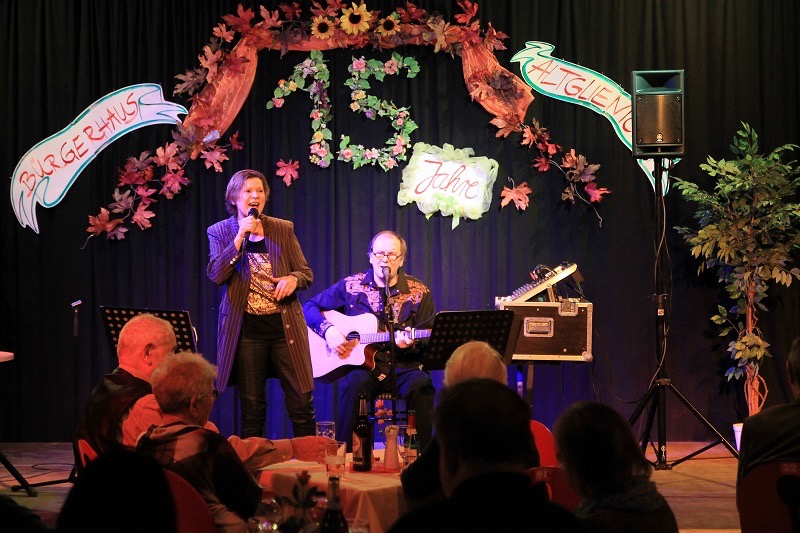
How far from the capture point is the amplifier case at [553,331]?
6234mm

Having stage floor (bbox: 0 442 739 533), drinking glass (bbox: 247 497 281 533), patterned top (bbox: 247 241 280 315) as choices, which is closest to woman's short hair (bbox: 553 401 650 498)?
drinking glass (bbox: 247 497 281 533)

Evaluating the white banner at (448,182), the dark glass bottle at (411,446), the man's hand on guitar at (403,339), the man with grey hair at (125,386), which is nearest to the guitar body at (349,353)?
the man's hand on guitar at (403,339)

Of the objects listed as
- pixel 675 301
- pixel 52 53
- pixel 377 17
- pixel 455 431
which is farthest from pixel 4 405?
pixel 455 431

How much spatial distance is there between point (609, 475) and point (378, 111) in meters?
5.12

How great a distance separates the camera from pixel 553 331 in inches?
246

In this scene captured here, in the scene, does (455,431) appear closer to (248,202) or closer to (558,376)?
(248,202)

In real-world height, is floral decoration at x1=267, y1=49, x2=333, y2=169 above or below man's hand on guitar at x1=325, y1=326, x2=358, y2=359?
above

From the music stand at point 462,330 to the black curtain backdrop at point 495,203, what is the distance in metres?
1.77

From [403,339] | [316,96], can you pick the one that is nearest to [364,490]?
[403,339]

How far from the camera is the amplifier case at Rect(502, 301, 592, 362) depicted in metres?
6.23

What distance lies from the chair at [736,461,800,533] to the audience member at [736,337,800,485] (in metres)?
0.15

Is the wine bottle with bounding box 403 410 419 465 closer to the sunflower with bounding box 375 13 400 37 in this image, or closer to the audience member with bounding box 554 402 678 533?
the audience member with bounding box 554 402 678 533

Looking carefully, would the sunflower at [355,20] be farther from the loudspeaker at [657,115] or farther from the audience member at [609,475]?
the audience member at [609,475]

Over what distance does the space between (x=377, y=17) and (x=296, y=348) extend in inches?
108
